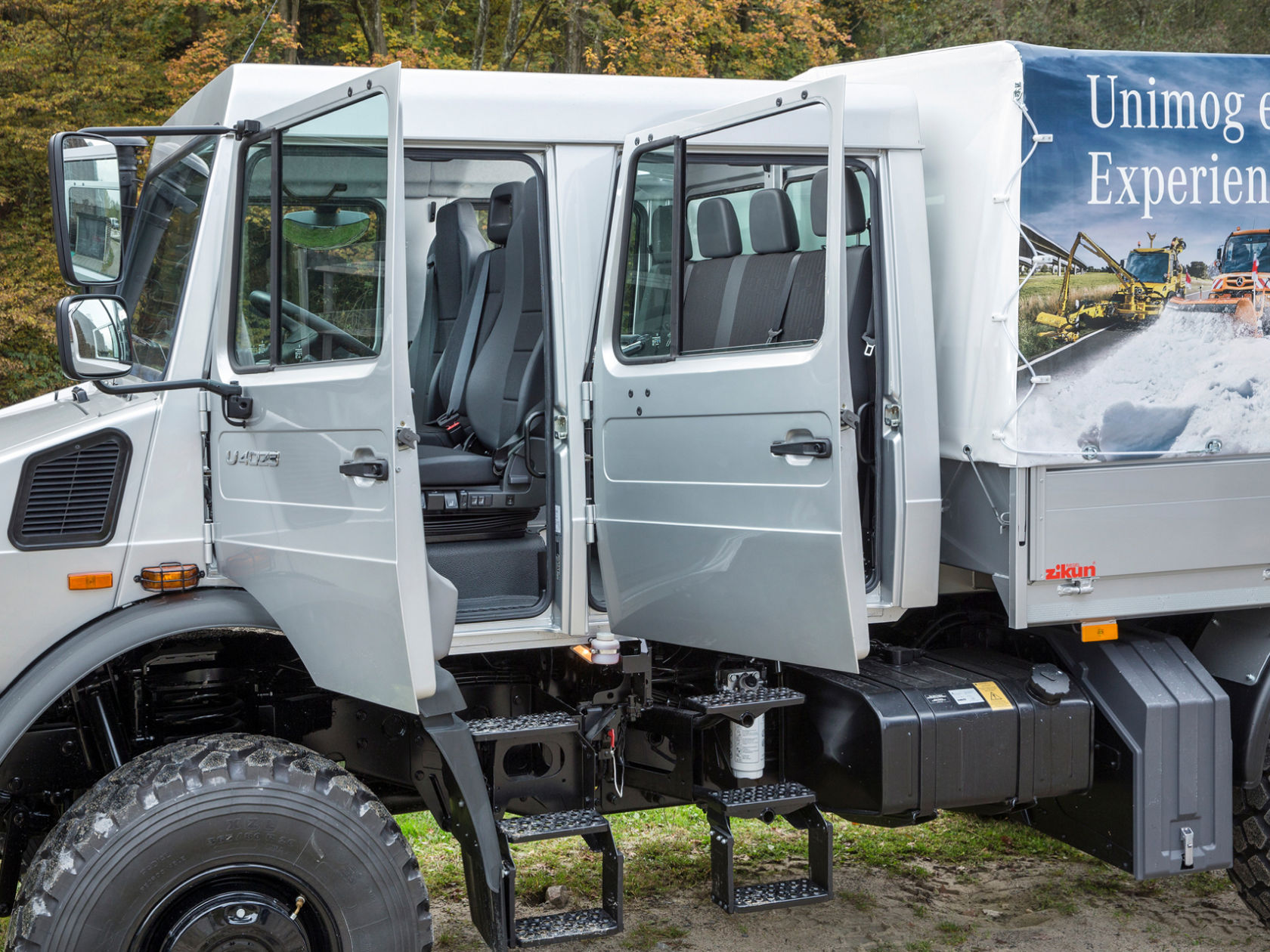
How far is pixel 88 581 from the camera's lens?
3.27 meters

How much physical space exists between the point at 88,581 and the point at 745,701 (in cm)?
189

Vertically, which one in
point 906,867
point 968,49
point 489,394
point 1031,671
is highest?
point 968,49

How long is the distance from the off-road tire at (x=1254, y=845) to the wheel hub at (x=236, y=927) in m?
3.17

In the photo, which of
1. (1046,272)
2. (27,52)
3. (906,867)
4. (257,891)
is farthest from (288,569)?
(27,52)

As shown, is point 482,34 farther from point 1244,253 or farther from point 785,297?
point 1244,253

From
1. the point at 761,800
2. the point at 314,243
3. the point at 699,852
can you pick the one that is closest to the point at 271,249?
the point at 314,243

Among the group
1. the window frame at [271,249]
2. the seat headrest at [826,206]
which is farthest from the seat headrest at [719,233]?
the window frame at [271,249]

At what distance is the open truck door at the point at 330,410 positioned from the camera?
9.86 ft

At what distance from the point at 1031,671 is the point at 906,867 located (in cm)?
158

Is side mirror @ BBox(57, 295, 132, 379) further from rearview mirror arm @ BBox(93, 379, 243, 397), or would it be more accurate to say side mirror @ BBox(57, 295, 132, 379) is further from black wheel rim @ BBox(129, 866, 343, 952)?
black wheel rim @ BBox(129, 866, 343, 952)

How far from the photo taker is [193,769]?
316 cm

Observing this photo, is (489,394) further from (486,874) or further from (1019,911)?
(1019,911)

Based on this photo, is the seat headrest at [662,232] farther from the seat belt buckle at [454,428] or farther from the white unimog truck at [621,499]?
the seat belt buckle at [454,428]

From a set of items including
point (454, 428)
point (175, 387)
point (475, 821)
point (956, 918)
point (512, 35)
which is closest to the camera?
point (175, 387)
